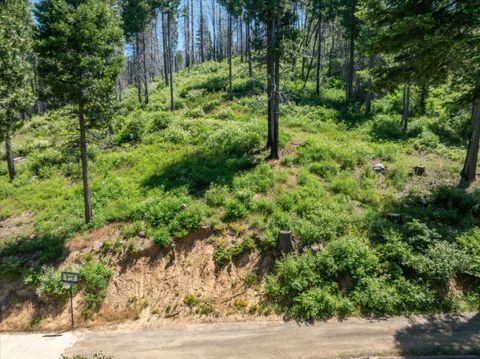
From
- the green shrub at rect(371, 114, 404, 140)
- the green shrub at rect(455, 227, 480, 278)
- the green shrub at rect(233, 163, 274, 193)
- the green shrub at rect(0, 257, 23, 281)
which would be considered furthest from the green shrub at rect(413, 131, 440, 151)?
the green shrub at rect(0, 257, 23, 281)

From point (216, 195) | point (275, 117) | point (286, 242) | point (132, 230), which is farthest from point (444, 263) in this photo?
point (132, 230)

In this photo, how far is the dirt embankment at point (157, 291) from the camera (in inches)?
468

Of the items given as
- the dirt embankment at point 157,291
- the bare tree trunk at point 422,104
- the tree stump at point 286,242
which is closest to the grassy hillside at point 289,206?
the tree stump at point 286,242

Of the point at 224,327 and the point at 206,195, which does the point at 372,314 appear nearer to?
the point at 224,327

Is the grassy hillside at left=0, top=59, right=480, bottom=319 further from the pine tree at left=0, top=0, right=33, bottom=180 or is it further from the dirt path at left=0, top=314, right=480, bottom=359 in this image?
the pine tree at left=0, top=0, right=33, bottom=180

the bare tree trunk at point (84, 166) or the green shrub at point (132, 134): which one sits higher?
the green shrub at point (132, 134)

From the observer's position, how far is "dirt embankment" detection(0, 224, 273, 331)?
11883mm

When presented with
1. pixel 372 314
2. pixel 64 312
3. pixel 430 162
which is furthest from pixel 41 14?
pixel 430 162

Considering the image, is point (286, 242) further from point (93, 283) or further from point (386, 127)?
point (386, 127)

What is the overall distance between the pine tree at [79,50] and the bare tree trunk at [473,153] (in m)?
16.9

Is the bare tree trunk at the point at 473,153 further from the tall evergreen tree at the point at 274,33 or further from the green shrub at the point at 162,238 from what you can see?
the green shrub at the point at 162,238

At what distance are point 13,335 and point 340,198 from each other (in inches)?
543

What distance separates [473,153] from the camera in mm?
16531

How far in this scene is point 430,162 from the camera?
19.5m
